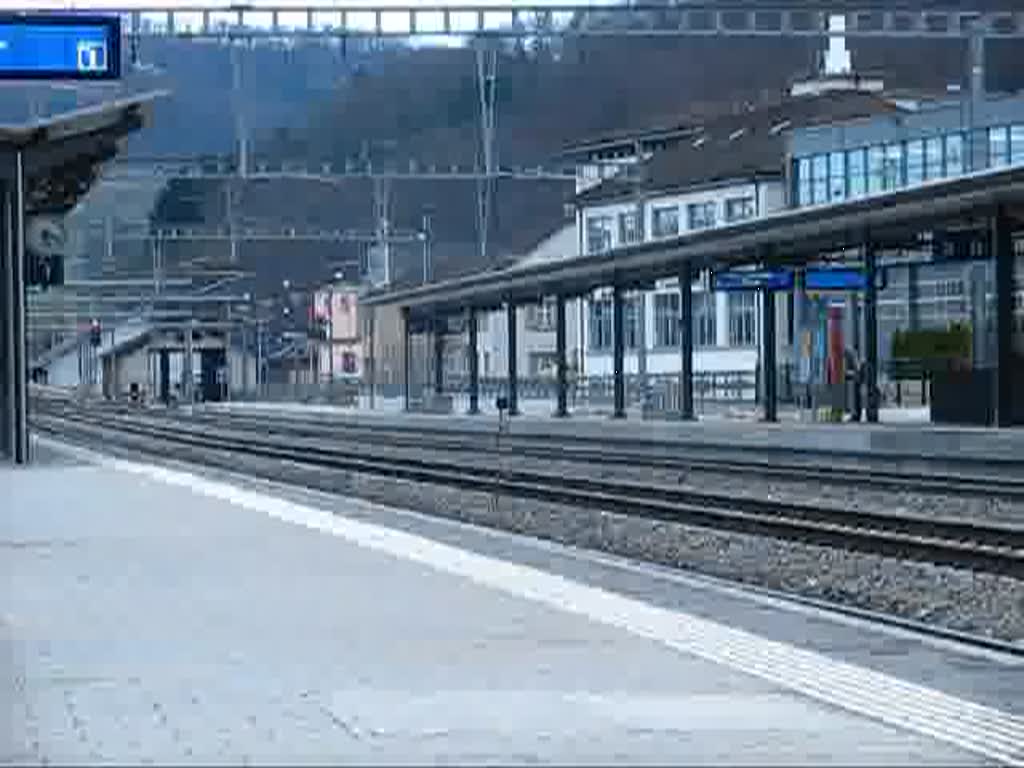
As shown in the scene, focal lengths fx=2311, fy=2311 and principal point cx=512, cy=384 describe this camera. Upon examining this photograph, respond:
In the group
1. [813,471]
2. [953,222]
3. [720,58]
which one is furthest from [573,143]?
[813,471]

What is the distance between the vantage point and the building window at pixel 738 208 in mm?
79688

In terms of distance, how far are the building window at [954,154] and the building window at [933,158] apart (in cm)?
46

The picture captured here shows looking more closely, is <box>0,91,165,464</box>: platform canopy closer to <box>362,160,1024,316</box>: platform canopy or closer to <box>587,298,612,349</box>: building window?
<box>362,160,1024,316</box>: platform canopy

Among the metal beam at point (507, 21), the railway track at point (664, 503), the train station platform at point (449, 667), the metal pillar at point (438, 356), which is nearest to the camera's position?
the train station platform at point (449, 667)

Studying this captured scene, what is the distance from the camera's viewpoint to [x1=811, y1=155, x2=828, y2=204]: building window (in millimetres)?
71875

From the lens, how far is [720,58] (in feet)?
308

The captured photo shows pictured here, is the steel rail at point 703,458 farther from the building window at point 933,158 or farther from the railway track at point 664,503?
the building window at point 933,158

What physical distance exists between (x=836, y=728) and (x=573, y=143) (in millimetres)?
81769

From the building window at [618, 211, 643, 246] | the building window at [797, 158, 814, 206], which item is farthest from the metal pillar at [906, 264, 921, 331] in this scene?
the building window at [618, 211, 643, 246]

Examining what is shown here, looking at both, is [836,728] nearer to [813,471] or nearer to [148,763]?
[148,763]

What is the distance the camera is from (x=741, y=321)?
80250mm

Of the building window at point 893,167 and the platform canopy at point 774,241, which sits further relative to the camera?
the building window at point 893,167

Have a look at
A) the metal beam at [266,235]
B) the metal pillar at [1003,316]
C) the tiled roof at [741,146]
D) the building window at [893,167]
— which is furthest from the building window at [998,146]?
the metal beam at [266,235]

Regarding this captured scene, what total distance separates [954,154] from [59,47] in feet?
148
